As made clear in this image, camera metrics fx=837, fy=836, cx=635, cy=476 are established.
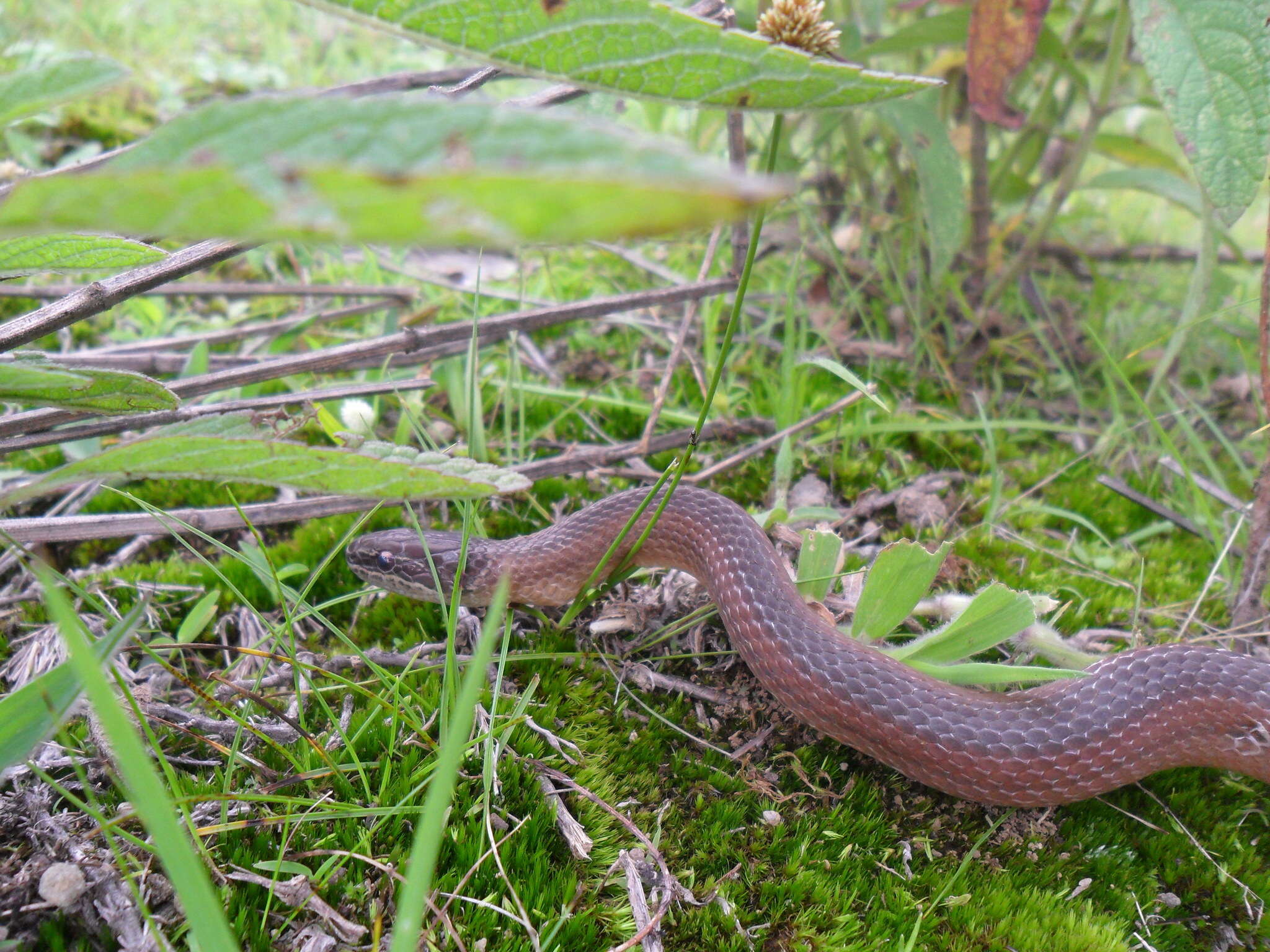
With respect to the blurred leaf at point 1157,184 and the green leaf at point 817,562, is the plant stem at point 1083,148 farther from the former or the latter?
the green leaf at point 817,562

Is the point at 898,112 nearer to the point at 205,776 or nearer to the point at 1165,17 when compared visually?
the point at 1165,17

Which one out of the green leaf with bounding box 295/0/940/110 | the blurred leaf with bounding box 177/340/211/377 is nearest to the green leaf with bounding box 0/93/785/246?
the green leaf with bounding box 295/0/940/110

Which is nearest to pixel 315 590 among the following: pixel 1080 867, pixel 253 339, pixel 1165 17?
pixel 253 339

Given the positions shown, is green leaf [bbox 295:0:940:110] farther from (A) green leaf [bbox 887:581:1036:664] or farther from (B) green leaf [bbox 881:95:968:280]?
(B) green leaf [bbox 881:95:968:280]

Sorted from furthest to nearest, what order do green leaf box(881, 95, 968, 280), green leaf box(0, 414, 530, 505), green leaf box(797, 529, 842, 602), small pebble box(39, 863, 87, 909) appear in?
green leaf box(881, 95, 968, 280) → green leaf box(797, 529, 842, 602) → small pebble box(39, 863, 87, 909) → green leaf box(0, 414, 530, 505)

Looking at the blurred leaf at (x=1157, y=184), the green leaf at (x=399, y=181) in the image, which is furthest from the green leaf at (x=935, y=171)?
the green leaf at (x=399, y=181)
